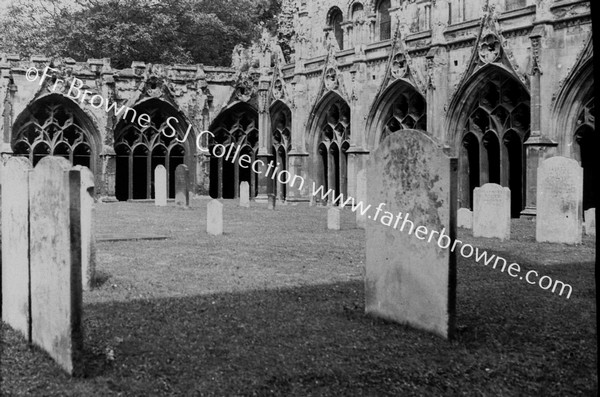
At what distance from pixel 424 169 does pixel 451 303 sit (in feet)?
4.24

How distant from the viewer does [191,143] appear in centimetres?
3131

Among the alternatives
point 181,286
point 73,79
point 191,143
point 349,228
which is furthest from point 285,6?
point 181,286

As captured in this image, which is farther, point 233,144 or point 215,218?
point 233,144

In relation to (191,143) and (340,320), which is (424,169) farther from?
(191,143)

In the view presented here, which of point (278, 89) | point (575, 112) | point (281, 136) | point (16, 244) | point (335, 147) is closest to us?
point (16, 244)

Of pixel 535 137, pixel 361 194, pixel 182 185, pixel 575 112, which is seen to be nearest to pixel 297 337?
pixel 361 194

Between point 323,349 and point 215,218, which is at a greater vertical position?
point 215,218

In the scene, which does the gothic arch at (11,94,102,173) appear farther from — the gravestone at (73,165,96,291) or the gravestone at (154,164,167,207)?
the gravestone at (73,165,96,291)

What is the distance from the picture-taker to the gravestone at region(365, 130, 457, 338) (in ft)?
20.3

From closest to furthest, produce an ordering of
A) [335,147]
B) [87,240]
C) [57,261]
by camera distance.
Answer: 1. [57,261]
2. [87,240]
3. [335,147]

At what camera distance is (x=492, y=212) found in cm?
1407

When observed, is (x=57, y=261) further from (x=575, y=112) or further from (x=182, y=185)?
(x=182, y=185)

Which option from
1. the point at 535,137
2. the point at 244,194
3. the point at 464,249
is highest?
the point at 535,137

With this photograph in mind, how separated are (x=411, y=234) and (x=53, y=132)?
2584 cm
